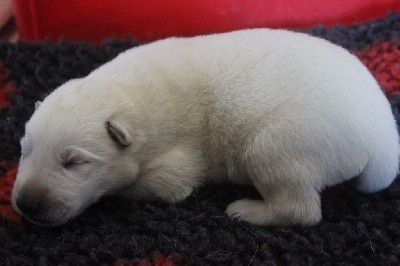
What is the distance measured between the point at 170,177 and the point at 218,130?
0.63ft

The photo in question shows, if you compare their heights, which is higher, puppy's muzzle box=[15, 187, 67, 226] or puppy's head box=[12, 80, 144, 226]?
puppy's head box=[12, 80, 144, 226]

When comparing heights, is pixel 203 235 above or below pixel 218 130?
below

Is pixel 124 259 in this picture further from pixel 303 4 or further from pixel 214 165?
pixel 303 4

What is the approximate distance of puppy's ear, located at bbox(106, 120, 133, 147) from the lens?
1.56 meters

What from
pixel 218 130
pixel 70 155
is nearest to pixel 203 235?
pixel 218 130

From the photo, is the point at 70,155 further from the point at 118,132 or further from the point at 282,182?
the point at 282,182

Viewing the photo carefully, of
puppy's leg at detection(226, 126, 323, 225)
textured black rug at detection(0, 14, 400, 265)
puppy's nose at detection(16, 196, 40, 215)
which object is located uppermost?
puppy's leg at detection(226, 126, 323, 225)

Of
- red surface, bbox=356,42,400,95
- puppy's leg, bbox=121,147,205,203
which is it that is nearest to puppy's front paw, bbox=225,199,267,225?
puppy's leg, bbox=121,147,205,203

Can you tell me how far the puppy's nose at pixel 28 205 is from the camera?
59.9 inches

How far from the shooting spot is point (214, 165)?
1.74 m

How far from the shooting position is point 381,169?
1636 millimetres

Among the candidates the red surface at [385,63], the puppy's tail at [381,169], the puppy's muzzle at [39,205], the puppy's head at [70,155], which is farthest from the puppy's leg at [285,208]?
the red surface at [385,63]

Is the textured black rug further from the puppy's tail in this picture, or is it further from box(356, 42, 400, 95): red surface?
box(356, 42, 400, 95): red surface

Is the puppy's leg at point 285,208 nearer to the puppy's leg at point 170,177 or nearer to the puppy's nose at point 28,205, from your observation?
the puppy's leg at point 170,177
